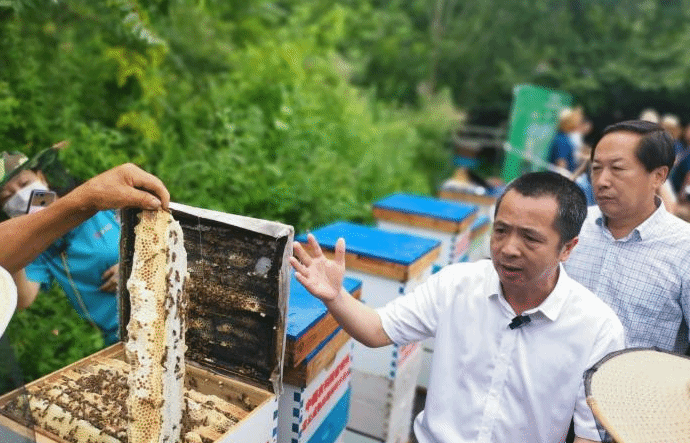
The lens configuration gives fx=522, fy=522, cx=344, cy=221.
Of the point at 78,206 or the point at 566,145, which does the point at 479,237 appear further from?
the point at 78,206

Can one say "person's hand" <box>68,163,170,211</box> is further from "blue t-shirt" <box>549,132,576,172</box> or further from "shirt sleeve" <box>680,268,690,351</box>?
"blue t-shirt" <box>549,132,576,172</box>

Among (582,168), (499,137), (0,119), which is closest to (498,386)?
(582,168)

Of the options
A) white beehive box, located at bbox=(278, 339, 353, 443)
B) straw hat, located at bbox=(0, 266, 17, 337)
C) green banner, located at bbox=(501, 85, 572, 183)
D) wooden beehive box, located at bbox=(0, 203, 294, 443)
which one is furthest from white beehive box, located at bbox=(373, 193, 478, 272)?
green banner, located at bbox=(501, 85, 572, 183)

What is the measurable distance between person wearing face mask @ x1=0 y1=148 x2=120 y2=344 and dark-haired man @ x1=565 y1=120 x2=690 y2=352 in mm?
2569

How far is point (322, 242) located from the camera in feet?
10.5

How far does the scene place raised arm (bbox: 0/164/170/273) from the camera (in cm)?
172

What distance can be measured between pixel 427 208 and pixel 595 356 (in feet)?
8.92

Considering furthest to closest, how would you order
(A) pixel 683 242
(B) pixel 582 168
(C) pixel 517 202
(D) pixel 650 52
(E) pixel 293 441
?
(D) pixel 650 52
(B) pixel 582 168
(A) pixel 683 242
(E) pixel 293 441
(C) pixel 517 202

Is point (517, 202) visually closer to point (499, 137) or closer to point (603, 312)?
point (603, 312)

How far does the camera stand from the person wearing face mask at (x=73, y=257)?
8.38 ft

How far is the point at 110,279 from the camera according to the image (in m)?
2.74

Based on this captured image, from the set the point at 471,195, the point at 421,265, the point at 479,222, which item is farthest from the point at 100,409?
the point at 471,195

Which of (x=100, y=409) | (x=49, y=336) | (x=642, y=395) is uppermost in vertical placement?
(x=642, y=395)

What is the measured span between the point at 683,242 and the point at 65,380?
285cm
